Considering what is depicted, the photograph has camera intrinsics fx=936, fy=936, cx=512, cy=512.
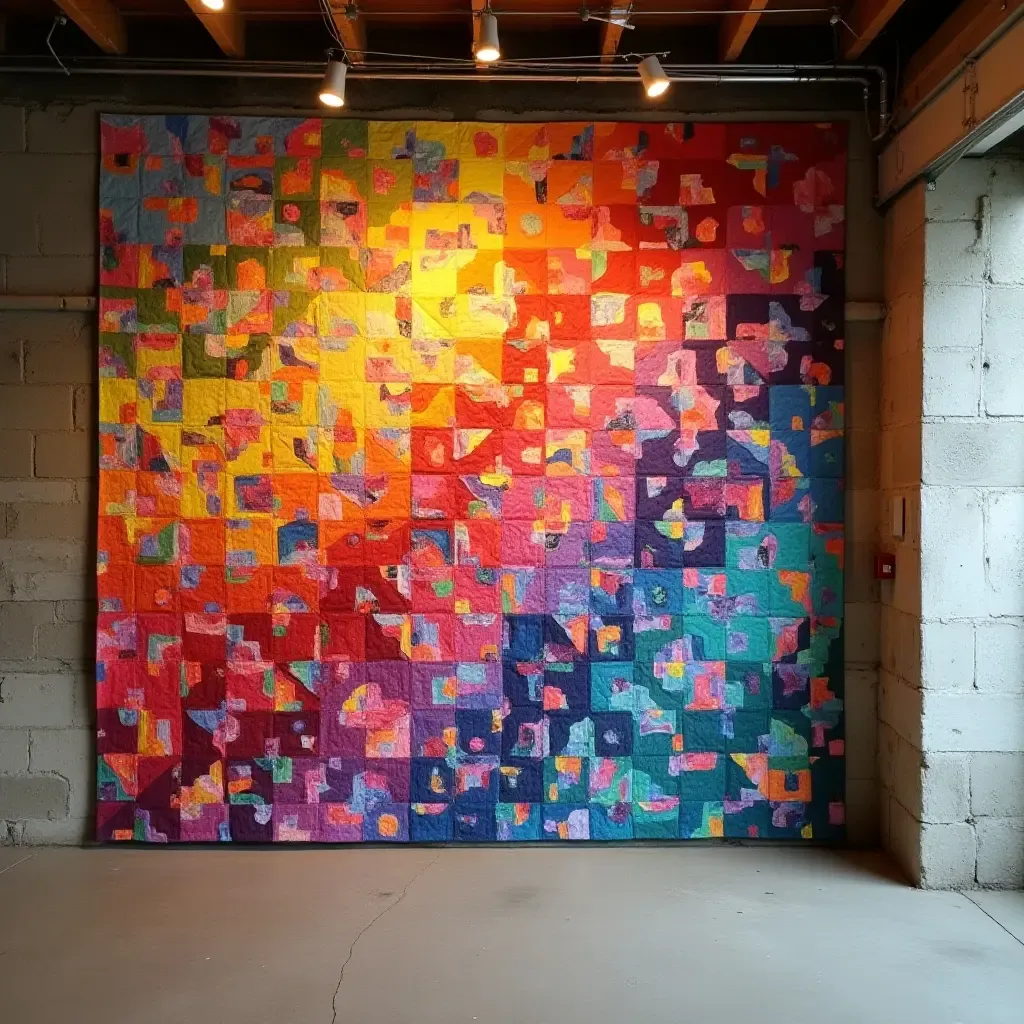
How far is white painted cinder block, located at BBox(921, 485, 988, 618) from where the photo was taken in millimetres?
3229

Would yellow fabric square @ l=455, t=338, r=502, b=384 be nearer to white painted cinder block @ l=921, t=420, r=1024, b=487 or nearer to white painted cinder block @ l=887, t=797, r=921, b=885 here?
white painted cinder block @ l=921, t=420, r=1024, b=487

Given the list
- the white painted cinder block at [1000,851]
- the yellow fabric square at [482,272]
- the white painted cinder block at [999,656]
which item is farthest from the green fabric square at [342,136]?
the white painted cinder block at [1000,851]

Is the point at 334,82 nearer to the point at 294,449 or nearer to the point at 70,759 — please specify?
the point at 294,449

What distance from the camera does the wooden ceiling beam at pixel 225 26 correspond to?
3124 millimetres

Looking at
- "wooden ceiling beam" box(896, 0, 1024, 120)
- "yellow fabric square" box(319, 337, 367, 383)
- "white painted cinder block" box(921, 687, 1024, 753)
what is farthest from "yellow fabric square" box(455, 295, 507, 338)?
"white painted cinder block" box(921, 687, 1024, 753)

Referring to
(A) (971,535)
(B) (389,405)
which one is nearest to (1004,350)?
(A) (971,535)

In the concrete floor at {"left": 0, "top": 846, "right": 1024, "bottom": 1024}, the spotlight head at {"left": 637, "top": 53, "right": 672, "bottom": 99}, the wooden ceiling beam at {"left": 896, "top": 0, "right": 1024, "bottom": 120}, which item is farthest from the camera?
the spotlight head at {"left": 637, "top": 53, "right": 672, "bottom": 99}

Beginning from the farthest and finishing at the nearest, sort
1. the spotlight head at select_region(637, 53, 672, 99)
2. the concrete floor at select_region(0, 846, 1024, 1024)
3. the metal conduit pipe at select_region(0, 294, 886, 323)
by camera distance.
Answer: the metal conduit pipe at select_region(0, 294, 886, 323) < the spotlight head at select_region(637, 53, 672, 99) < the concrete floor at select_region(0, 846, 1024, 1024)

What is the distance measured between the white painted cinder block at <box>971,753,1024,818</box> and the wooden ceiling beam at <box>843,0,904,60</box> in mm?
2500

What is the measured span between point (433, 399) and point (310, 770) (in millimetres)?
1477

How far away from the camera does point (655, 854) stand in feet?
11.4

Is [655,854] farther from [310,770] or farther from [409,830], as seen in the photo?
[310,770]

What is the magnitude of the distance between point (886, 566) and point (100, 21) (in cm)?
345

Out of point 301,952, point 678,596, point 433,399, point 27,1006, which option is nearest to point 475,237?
point 433,399
